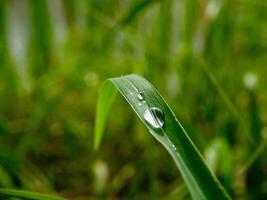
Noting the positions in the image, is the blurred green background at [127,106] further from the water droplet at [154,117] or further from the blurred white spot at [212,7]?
the water droplet at [154,117]

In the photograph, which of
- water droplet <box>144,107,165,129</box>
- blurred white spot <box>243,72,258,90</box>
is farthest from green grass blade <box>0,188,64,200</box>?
blurred white spot <box>243,72,258,90</box>

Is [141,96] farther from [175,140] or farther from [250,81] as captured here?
[250,81]

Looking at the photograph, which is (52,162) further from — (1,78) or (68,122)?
(1,78)

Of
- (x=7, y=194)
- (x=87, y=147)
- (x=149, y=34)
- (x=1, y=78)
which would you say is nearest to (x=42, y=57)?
(x=1, y=78)

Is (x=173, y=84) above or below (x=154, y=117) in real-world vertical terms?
below

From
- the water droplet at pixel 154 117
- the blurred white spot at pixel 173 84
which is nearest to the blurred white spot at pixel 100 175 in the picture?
the blurred white spot at pixel 173 84

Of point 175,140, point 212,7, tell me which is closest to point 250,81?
point 212,7

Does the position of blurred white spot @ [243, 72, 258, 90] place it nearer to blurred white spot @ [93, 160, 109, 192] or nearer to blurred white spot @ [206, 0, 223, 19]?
blurred white spot @ [206, 0, 223, 19]
